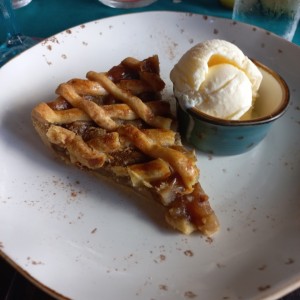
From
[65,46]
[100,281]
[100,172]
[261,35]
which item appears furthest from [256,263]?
[65,46]

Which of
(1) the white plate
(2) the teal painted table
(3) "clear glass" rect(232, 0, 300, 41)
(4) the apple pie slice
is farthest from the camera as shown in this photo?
(2) the teal painted table

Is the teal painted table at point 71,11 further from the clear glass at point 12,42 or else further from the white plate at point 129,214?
the white plate at point 129,214

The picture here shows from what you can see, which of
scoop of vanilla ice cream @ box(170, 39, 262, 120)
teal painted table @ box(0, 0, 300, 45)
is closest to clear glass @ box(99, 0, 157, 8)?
teal painted table @ box(0, 0, 300, 45)

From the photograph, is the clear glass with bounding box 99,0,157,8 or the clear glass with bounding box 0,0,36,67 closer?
the clear glass with bounding box 0,0,36,67

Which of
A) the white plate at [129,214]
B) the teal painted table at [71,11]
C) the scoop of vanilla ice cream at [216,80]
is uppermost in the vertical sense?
the scoop of vanilla ice cream at [216,80]

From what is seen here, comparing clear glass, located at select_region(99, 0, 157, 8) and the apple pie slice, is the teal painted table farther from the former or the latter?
the apple pie slice

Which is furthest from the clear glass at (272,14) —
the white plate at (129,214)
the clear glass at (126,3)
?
the clear glass at (126,3)

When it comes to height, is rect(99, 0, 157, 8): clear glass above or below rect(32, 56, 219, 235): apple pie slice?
above

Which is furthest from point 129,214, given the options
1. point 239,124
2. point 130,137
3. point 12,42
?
point 12,42
